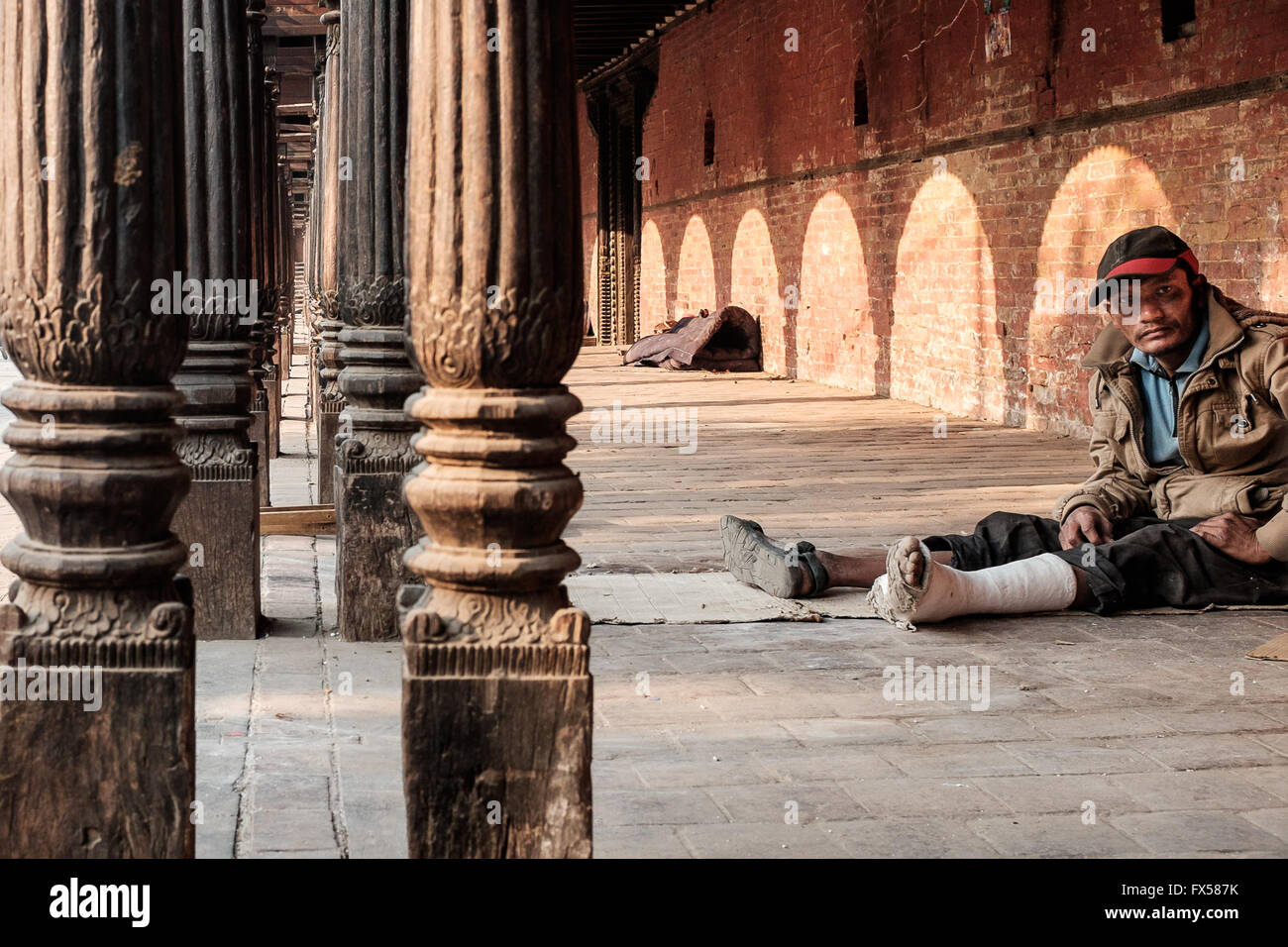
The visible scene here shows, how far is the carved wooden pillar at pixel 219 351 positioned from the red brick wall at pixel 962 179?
18.5ft

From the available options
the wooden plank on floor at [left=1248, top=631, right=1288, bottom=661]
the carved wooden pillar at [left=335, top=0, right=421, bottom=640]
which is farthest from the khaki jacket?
the carved wooden pillar at [left=335, top=0, right=421, bottom=640]

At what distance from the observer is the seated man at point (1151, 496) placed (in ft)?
14.6

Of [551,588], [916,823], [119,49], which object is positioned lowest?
[916,823]

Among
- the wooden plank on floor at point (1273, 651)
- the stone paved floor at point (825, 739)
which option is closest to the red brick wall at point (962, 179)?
the wooden plank on floor at point (1273, 651)

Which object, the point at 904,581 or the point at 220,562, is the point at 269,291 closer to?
the point at 220,562

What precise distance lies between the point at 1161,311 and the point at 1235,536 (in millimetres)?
708

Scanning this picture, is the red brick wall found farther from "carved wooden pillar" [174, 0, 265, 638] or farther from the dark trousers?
"carved wooden pillar" [174, 0, 265, 638]

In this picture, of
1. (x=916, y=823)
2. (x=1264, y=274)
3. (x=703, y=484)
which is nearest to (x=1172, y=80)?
(x=1264, y=274)

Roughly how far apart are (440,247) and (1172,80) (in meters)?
7.87

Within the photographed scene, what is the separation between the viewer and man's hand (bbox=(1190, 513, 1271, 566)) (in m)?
4.51

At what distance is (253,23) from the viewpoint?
26.4 ft

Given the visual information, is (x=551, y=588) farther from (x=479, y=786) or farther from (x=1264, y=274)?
(x=1264, y=274)

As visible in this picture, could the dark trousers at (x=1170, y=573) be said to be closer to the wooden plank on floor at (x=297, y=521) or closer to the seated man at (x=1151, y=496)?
the seated man at (x=1151, y=496)
